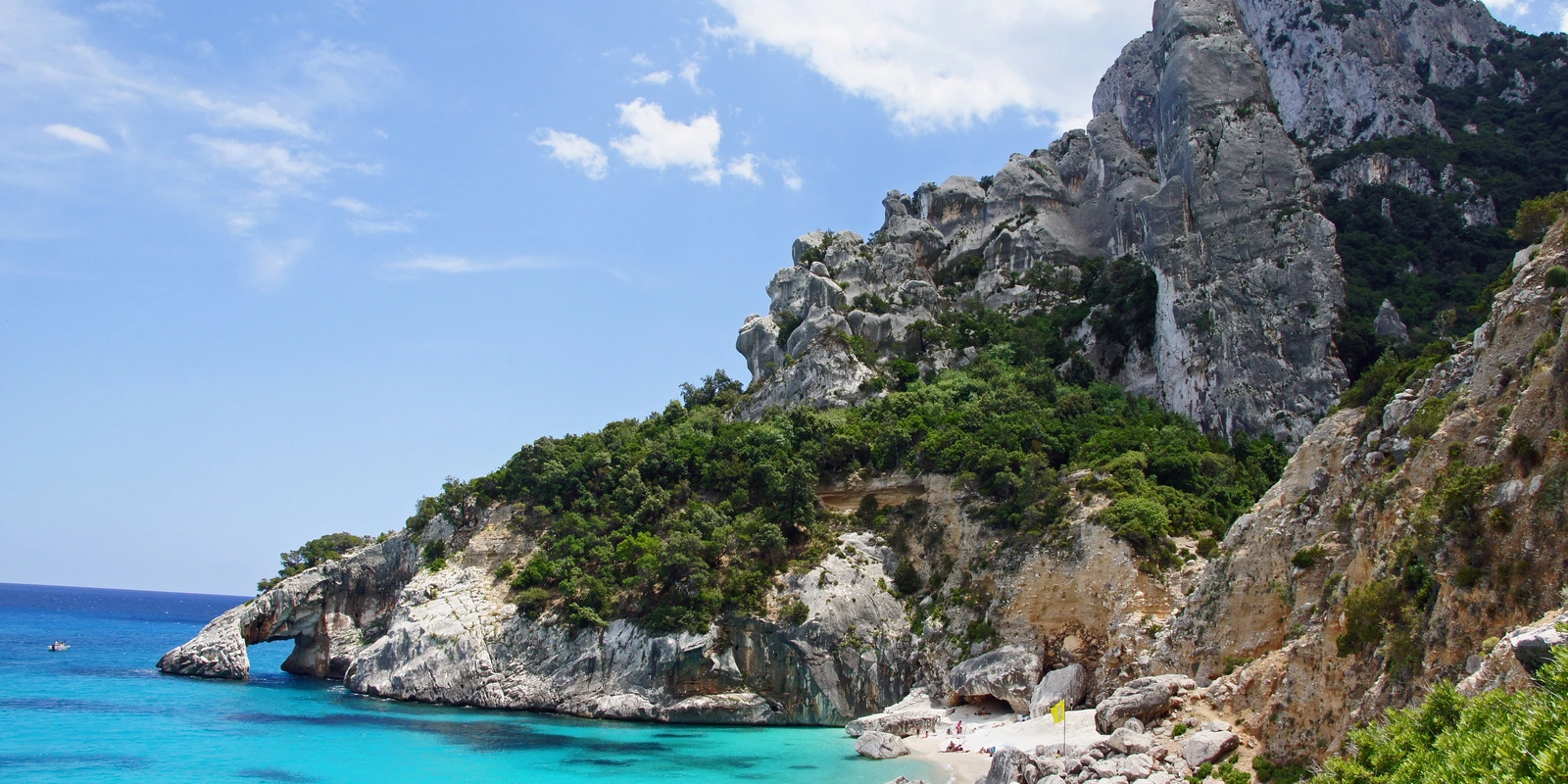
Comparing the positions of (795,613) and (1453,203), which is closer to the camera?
(795,613)

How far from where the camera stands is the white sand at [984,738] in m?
27.5

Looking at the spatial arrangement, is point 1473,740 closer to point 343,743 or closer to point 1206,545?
point 1206,545

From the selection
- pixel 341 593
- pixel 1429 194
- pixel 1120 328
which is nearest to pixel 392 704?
pixel 341 593

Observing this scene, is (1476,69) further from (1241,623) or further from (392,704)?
(392,704)

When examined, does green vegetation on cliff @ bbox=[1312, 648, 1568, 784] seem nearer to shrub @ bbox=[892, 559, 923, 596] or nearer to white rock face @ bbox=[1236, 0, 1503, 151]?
shrub @ bbox=[892, 559, 923, 596]

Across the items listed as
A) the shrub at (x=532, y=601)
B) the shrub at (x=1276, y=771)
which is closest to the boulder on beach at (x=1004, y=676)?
the shrub at (x=1276, y=771)

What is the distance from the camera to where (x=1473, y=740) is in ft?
36.3

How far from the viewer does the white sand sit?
27.5m

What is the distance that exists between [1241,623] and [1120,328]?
105 ft

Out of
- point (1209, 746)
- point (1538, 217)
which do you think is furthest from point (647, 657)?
point (1538, 217)

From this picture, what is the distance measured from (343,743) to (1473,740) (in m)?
32.4

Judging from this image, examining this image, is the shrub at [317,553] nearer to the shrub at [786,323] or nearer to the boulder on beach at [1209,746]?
the shrub at [786,323]

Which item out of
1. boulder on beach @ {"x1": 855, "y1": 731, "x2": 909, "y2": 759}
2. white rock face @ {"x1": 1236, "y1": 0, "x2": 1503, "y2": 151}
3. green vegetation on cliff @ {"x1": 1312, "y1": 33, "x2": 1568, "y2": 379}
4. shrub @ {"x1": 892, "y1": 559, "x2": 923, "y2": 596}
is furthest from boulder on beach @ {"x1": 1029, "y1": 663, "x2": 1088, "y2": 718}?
white rock face @ {"x1": 1236, "y1": 0, "x2": 1503, "y2": 151}

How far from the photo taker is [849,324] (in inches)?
2383
